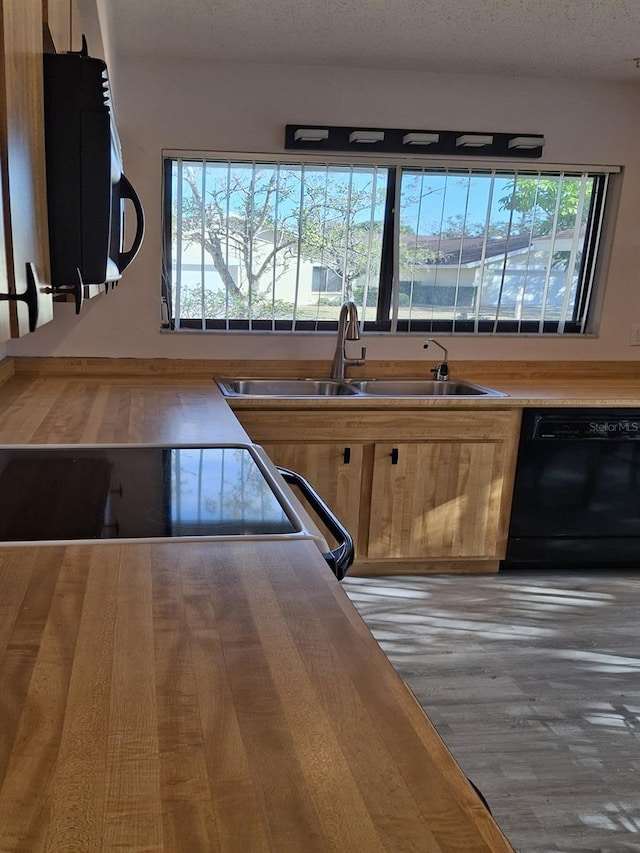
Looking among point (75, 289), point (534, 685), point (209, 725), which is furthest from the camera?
point (534, 685)

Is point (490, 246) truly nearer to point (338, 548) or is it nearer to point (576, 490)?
point (576, 490)

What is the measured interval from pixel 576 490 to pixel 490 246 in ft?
4.18

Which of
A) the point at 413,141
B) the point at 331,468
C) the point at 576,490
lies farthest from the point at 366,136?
the point at 576,490

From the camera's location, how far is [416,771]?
62 cm

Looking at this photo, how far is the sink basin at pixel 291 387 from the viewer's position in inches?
122

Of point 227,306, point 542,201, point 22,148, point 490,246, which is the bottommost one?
point 227,306

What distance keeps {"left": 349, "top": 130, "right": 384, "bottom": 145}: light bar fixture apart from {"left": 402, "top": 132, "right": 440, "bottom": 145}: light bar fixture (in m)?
0.12

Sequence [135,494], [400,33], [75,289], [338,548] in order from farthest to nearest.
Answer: [400,33] → [135,494] → [338,548] → [75,289]

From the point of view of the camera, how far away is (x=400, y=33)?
2545mm

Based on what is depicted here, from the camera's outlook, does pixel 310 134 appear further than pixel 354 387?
No

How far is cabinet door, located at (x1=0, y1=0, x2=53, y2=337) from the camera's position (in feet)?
2.30

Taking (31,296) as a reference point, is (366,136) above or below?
above

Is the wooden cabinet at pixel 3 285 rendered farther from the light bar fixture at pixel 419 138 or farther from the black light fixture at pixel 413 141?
the light bar fixture at pixel 419 138

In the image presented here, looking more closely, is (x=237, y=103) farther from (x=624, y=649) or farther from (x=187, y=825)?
(x=187, y=825)
